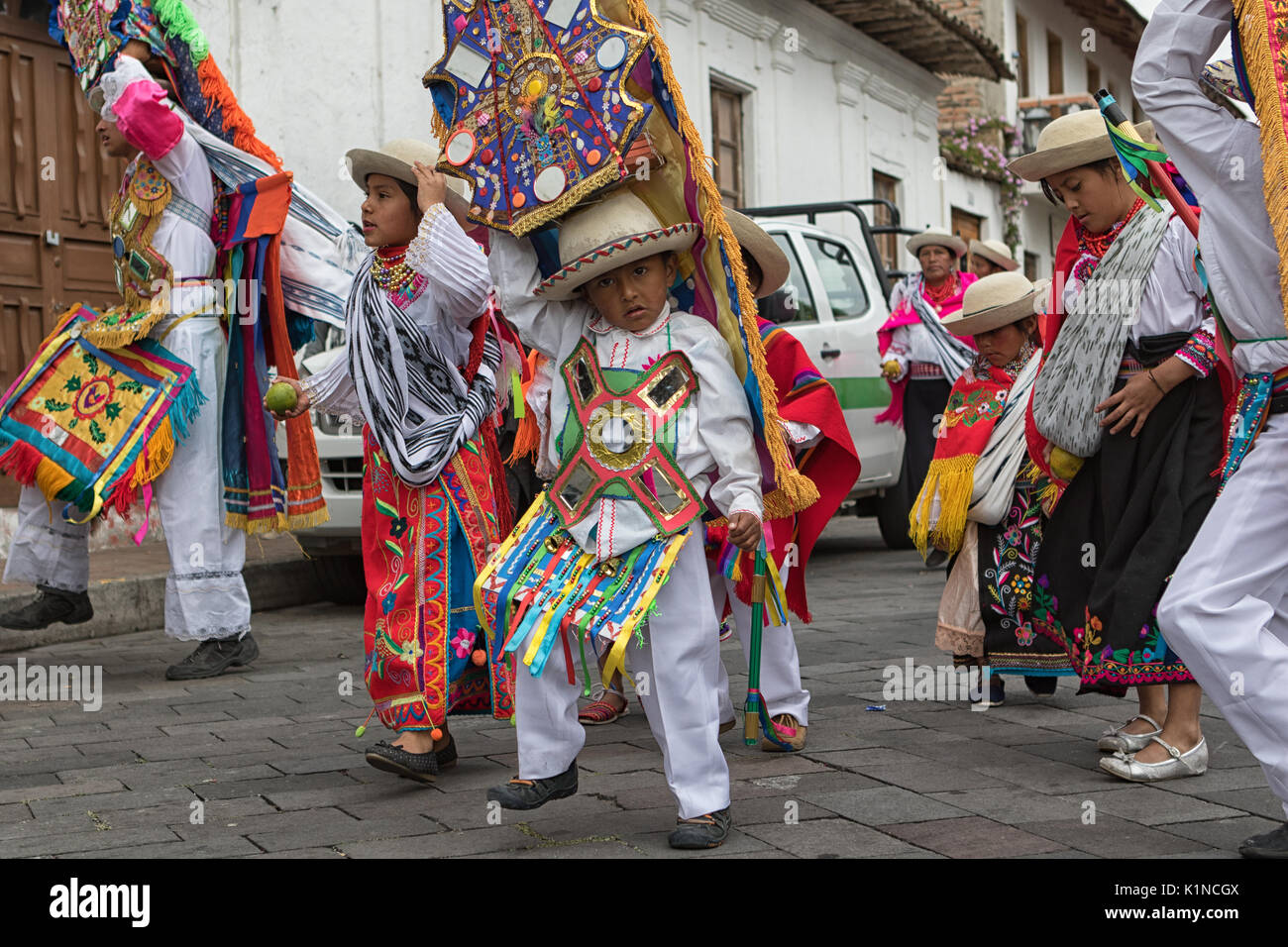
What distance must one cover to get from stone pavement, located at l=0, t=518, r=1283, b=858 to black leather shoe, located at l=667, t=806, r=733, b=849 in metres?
0.03

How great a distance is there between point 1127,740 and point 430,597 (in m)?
2.10

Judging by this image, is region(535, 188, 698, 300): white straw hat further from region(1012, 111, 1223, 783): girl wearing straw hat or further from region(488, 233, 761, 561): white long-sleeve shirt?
region(1012, 111, 1223, 783): girl wearing straw hat

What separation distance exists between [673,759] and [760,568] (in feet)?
2.51

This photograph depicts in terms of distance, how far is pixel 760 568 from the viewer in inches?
169

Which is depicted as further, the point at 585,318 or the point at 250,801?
the point at 250,801

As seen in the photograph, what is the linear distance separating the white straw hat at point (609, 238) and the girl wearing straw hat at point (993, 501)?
1972mm

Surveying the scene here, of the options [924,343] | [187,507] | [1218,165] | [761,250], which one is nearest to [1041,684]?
[761,250]

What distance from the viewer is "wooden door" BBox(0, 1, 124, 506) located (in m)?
9.46

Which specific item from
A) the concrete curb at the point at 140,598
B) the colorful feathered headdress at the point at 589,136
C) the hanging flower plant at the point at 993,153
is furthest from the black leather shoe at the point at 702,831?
the hanging flower plant at the point at 993,153

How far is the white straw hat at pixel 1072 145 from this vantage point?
4492mm

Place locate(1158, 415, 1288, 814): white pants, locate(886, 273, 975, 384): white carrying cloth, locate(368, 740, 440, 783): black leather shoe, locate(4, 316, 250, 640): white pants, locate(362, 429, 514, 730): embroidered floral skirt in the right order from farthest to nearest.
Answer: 1. locate(886, 273, 975, 384): white carrying cloth
2. locate(4, 316, 250, 640): white pants
3. locate(362, 429, 514, 730): embroidered floral skirt
4. locate(368, 740, 440, 783): black leather shoe
5. locate(1158, 415, 1288, 814): white pants

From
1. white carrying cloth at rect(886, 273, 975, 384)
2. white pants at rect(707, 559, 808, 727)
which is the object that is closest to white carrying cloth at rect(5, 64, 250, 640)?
white pants at rect(707, 559, 808, 727)

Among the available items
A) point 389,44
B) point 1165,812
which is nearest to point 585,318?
point 1165,812
